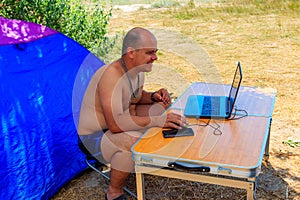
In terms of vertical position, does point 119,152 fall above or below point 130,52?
below

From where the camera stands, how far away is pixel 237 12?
39.5ft

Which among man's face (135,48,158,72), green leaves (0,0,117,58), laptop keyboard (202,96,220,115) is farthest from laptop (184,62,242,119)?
green leaves (0,0,117,58)

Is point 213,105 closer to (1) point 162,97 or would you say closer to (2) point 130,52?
(1) point 162,97

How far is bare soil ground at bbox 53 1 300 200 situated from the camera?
3395 mm

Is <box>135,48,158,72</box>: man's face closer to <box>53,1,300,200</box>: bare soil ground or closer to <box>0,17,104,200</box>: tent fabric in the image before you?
<box>0,17,104,200</box>: tent fabric

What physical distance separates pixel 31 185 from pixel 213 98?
1.65 meters

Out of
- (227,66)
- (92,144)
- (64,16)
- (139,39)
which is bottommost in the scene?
(227,66)

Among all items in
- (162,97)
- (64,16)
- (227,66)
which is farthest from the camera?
(227,66)

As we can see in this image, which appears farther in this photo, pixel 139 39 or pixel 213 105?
pixel 213 105

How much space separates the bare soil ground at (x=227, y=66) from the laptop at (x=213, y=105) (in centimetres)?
77

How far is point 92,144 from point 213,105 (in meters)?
1.02

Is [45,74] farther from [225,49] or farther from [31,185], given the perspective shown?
[225,49]

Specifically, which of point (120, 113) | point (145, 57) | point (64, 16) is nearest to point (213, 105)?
point (145, 57)

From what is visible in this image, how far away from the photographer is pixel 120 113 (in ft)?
9.25
